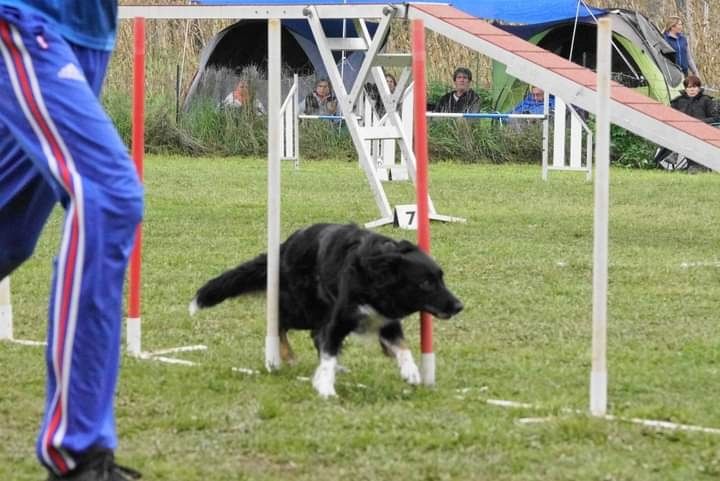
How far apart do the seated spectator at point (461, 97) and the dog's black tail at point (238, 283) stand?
52.3 ft

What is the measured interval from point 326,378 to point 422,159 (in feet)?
2.79

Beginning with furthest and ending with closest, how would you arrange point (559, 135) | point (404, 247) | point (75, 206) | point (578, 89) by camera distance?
1. point (559, 135)
2. point (578, 89)
3. point (404, 247)
4. point (75, 206)

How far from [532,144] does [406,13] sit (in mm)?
11204

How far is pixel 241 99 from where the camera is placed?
2242 centimetres

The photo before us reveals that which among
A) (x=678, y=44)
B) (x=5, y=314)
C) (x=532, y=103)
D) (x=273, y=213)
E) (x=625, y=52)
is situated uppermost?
(x=678, y=44)

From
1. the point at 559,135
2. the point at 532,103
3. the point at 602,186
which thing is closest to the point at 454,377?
the point at 602,186

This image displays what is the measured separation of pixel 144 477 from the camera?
3.74 m

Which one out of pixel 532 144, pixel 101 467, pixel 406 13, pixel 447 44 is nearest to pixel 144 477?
pixel 101 467

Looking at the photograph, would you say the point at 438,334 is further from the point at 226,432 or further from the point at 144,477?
the point at 144,477

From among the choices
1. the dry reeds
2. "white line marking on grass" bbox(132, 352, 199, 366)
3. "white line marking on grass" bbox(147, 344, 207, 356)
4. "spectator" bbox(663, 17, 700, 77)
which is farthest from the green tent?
"white line marking on grass" bbox(132, 352, 199, 366)

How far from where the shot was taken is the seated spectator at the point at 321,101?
22188 mm

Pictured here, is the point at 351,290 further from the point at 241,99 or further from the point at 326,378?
the point at 241,99

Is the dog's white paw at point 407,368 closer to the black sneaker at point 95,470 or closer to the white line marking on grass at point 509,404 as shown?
the white line marking on grass at point 509,404

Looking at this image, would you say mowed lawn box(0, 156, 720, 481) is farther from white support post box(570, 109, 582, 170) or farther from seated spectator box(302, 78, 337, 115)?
seated spectator box(302, 78, 337, 115)
